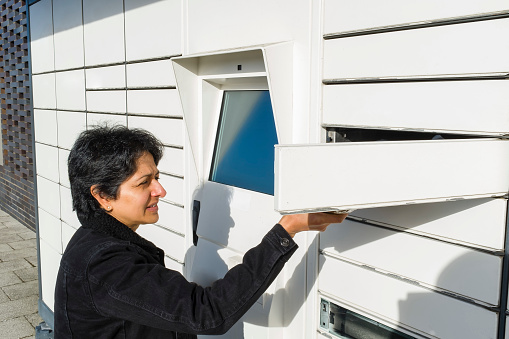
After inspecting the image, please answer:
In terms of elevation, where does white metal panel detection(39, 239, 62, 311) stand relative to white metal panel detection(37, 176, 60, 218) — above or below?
below

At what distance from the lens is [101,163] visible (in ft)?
5.87

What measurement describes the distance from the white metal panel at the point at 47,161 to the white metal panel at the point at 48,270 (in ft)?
2.36

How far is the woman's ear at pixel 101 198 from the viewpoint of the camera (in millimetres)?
1805

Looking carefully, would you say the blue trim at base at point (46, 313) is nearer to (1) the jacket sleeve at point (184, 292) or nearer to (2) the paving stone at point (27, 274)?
(2) the paving stone at point (27, 274)

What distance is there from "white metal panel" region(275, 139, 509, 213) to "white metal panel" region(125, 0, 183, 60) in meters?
1.89

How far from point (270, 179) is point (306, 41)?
2.05 feet

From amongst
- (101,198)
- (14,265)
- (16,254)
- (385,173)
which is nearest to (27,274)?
(14,265)

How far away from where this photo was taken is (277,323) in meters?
2.27

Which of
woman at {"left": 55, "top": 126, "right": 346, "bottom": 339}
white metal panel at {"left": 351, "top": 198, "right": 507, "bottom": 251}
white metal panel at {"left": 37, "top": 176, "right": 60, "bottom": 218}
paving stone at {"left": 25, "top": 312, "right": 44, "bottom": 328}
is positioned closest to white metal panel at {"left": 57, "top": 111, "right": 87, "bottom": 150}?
white metal panel at {"left": 37, "top": 176, "right": 60, "bottom": 218}

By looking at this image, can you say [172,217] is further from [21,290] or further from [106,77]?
[21,290]

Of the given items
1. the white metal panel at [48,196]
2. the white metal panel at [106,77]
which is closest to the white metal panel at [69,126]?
the white metal panel at [106,77]

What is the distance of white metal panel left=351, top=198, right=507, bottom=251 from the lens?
150 cm

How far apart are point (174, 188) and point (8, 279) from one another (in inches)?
161

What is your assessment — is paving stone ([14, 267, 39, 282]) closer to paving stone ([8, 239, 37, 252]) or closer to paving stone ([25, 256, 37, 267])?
paving stone ([25, 256, 37, 267])
